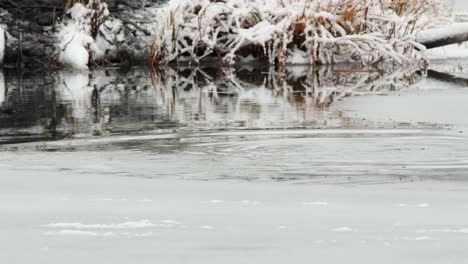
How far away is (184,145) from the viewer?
453cm

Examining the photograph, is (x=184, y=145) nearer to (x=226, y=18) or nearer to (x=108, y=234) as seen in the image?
(x=108, y=234)

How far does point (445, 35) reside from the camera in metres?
12.6

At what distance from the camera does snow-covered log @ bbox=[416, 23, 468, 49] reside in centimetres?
1248

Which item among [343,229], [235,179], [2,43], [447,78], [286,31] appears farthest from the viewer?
[2,43]

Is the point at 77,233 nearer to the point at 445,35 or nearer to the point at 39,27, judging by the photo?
the point at 39,27

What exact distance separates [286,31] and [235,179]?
26.1 ft

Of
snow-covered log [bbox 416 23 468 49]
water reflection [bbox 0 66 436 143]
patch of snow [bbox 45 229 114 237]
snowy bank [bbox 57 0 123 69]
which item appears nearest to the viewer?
patch of snow [bbox 45 229 114 237]

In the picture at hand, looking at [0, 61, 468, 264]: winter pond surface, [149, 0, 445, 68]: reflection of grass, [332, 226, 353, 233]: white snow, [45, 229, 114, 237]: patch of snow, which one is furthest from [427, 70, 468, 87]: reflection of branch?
[45, 229, 114, 237]: patch of snow

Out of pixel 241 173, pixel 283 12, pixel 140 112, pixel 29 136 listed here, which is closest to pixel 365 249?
pixel 241 173

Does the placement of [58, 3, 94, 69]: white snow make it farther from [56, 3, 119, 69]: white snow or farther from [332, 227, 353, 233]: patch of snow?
[332, 227, 353, 233]: patch of snow

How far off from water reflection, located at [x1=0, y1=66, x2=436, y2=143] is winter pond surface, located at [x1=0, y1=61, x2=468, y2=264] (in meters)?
0.03

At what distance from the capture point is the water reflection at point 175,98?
213 inches

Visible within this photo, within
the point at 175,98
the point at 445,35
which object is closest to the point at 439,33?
the point at 445,35

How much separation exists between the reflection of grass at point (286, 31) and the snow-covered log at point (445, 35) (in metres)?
0.16
